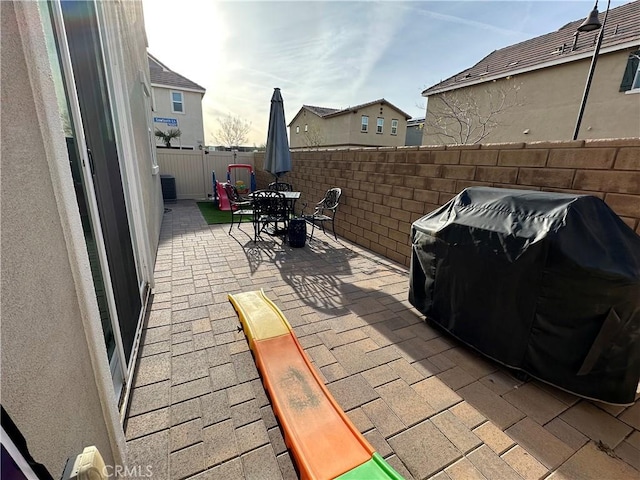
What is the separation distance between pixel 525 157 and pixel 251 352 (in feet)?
9.85

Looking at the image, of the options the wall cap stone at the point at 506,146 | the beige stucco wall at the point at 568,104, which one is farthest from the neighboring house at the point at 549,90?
the wall cap stone at the point at 506,146

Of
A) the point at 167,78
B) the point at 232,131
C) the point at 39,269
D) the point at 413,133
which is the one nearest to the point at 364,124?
the point at 413,133

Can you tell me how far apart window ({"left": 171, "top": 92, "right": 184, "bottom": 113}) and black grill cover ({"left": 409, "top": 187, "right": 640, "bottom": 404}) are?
18941 millimetres

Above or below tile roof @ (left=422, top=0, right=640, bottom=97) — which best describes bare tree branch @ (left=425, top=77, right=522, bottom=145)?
below

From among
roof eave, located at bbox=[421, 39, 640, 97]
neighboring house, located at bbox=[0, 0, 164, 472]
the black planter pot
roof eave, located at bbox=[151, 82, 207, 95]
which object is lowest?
the black planter pot

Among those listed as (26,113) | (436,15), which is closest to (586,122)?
(436,15)

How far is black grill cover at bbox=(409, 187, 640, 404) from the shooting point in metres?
1.58

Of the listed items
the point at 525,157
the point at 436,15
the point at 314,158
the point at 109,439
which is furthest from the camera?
the point at 436,15

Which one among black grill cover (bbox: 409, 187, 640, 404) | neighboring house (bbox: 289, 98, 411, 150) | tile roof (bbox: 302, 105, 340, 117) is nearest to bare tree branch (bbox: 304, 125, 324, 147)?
neighboring house (bbox: 289, 98, 411, 150)

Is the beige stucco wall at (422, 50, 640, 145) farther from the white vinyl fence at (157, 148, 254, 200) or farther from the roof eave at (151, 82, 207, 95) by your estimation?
the roof eave at (151, 82, 207, 95)

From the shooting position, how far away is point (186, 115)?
55.3 feet

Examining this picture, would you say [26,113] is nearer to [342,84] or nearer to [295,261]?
[295,261]

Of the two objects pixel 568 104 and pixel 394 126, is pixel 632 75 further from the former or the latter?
pixel 394 126

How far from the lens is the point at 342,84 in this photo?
14.2m
